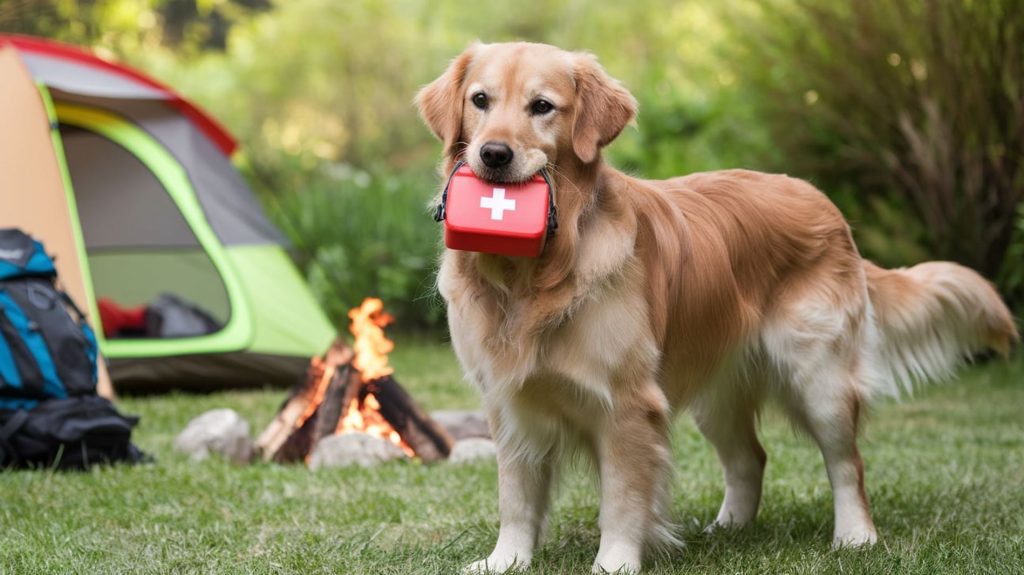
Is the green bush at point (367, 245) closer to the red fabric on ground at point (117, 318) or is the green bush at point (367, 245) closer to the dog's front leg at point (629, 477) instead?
the red fabric on ground at point (117, 318)

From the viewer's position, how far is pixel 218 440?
5426 mm

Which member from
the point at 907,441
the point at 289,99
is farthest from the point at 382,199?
the point at 289,99

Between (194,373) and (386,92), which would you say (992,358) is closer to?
(194,373)

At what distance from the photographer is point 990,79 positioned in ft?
25.4

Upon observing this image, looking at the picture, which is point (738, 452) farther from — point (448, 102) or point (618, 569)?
point (448, 102)

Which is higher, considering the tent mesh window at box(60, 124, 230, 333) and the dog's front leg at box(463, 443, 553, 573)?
the dog's front leg at box(463, 443, 553, 573)

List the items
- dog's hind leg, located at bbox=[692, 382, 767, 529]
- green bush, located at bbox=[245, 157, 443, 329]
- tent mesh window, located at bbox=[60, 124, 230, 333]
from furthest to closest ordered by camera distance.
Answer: green bush, located at bbox=[245, 157, 443, 329], tent mesh window, located at bbox=[60, 124, 230, 333], dog's hind leg, located at bbox=[692, 382, 767, 529]

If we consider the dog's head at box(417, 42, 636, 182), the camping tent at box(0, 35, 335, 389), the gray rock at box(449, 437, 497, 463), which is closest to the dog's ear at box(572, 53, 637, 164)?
the dog's head at box(417, 42, 636, 182)

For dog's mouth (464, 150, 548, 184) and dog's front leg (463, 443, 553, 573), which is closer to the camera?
dog's mouth (464, 150, 548, 184)

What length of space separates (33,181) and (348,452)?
2769 millimetres

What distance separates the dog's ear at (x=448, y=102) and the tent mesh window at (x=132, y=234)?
468 centimetres

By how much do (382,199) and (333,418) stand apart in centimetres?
571

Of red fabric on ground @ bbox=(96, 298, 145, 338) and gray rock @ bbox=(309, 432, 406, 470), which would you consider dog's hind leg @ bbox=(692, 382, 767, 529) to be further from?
red fabric on ground @ bbox=(96, 298, 145, 338)

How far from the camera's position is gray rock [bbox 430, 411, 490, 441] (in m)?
5.83
